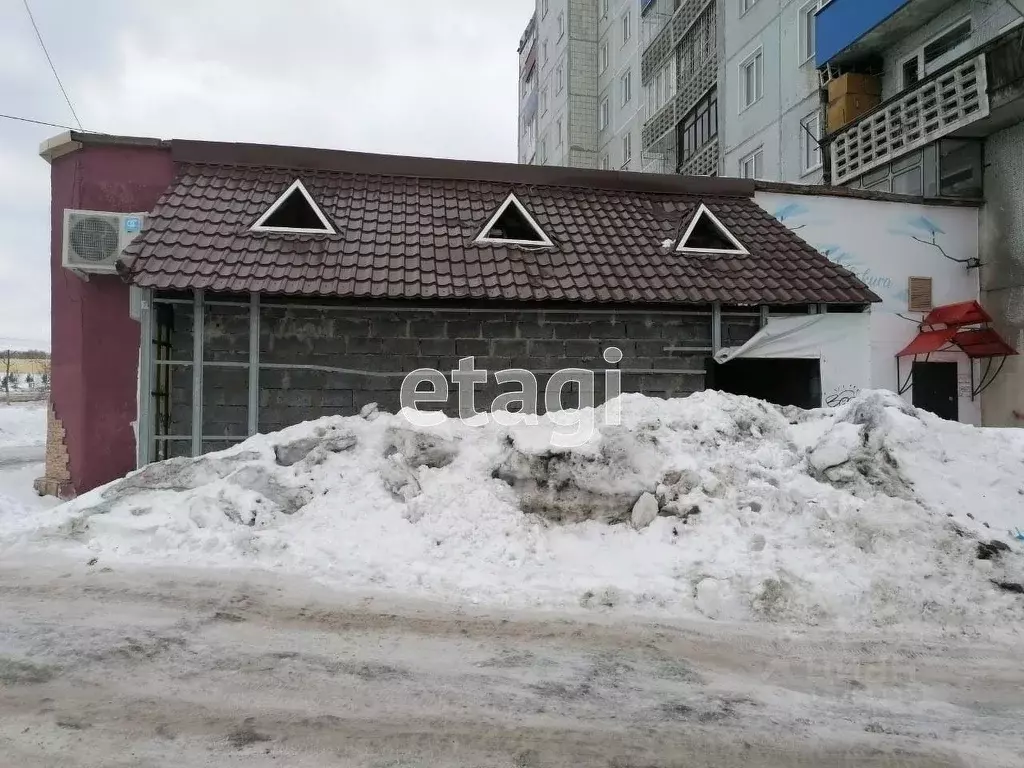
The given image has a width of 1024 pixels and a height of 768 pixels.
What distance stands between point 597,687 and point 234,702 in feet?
5.73

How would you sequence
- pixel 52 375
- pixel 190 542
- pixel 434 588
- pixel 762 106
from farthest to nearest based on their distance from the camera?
1. pixel 762 106
2. pixel 52 375
3. pixel 190 542
4. pixel 434 588

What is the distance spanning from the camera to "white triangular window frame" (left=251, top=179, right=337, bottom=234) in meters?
8.53

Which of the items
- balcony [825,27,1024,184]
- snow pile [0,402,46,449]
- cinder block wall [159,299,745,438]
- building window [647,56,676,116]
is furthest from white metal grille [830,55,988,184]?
snow pile [0,402,46,449]

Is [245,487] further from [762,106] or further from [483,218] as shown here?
[762,106]

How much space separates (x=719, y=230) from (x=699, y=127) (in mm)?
15809

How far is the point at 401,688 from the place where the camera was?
10.4ft

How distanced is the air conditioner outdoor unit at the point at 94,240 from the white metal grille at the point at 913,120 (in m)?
14.3

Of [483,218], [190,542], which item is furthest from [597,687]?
[483,218]

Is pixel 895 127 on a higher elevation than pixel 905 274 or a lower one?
higher

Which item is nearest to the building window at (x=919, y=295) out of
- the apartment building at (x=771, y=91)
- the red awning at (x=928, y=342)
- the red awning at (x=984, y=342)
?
the red awning at (x=928, y=342)

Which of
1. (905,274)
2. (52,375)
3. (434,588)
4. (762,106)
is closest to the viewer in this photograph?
(434,588)

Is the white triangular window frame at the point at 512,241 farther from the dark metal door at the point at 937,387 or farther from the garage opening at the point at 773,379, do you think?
the dark metal door at the point at 937,387

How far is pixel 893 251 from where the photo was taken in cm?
1221

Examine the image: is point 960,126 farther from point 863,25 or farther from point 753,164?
point 753,164
